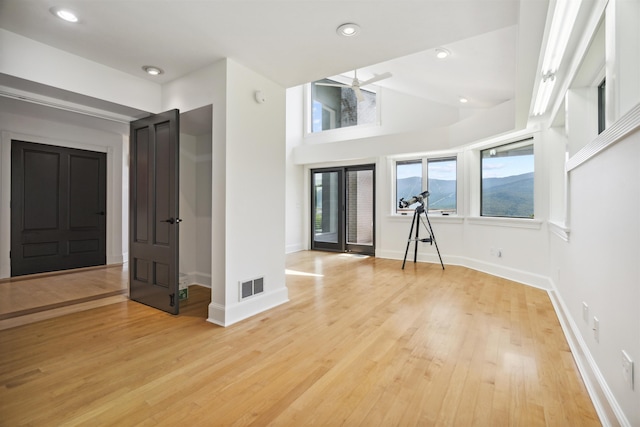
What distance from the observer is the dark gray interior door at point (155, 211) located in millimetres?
3055

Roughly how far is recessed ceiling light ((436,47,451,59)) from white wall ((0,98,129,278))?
3.96 metres

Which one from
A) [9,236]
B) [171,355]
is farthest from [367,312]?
[9,236]

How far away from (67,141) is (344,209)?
17.6 ft

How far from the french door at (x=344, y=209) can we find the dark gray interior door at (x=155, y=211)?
4488mm

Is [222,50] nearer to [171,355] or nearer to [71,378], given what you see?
[171,355]

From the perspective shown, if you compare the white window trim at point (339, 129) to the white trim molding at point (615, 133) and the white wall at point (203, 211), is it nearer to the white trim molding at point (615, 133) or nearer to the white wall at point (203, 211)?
the white wall at point (203, 211)

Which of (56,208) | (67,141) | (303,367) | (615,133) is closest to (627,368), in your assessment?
(615,133)

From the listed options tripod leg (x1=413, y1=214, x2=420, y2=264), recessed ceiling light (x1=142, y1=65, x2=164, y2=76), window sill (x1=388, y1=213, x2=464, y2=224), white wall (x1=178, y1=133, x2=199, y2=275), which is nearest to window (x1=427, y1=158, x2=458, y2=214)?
window sill (x1=388, y1=213, x2=464, y2=224)

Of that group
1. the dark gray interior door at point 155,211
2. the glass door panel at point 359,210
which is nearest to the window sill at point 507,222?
the glass door panel at point 359,210

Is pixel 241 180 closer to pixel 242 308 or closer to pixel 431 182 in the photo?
pixel 242 308

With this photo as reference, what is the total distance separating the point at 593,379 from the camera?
5.83ft

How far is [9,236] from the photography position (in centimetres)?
451

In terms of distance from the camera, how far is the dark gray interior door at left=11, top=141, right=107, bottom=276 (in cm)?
462

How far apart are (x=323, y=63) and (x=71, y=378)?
3.12 m
